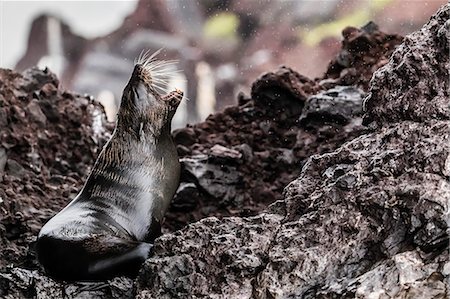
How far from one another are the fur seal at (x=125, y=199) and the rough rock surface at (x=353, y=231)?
0.57 ft

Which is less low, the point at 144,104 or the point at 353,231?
the point at 144,104

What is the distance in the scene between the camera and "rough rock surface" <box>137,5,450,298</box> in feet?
4.37

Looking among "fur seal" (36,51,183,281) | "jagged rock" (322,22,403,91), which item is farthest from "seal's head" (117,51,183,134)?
"jagged rock" (322,22,403,91)

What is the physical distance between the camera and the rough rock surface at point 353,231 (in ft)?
4.37

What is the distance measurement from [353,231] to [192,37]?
2.71m

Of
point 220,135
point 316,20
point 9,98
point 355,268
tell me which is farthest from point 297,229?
point 316,20

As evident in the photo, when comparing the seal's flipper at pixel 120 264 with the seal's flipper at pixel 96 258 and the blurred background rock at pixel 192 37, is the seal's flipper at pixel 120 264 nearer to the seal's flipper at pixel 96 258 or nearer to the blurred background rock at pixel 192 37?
the seal's flipper at pixel 96 258

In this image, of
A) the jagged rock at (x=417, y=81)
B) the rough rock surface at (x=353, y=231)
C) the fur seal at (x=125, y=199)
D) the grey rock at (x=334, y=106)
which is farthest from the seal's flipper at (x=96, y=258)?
the grey rock at (x=334, y=106)

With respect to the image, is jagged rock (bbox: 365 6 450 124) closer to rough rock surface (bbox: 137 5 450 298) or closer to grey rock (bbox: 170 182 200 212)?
rough rock surface (bbox: 137 5 450 298)

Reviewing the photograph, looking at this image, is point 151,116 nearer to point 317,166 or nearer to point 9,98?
point 317,166

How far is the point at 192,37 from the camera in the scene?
4.03m

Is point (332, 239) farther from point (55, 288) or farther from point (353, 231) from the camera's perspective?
point (55, 288)

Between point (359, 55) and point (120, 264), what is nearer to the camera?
point (120, 264)

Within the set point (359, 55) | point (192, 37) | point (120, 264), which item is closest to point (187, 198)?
point (120, 264)
